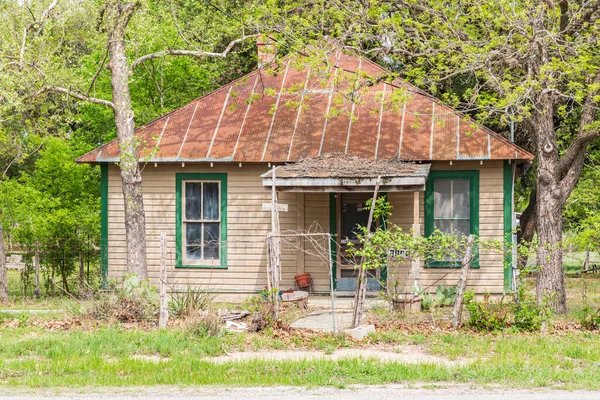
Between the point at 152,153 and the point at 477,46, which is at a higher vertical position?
the point at 477,46

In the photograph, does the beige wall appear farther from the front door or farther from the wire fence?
the wire fence

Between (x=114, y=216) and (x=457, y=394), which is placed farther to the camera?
(x=114, y=216)

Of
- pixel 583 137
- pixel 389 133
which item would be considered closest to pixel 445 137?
pixel 389 133

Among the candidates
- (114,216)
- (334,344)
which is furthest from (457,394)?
(114,216)

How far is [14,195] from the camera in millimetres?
22000

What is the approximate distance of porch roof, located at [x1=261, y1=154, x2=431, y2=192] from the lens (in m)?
16.2

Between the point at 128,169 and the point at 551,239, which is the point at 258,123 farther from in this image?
the point at 551,239

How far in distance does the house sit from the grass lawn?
473 centimetres

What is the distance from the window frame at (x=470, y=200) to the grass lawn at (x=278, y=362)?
4.33 meters

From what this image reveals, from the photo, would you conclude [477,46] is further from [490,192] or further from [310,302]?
[310,302]

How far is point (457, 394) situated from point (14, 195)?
1644 centimetres

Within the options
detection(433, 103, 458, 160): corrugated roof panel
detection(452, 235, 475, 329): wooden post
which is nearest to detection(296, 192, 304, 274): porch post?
detection(433, 103, 458, 160): corrugated roof panel

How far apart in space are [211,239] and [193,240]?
44cm

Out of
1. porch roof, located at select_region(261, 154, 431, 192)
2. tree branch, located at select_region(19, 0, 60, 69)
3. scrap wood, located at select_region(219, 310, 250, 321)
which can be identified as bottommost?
scrap wood, located at select_region(219, 310, 250, 321)
